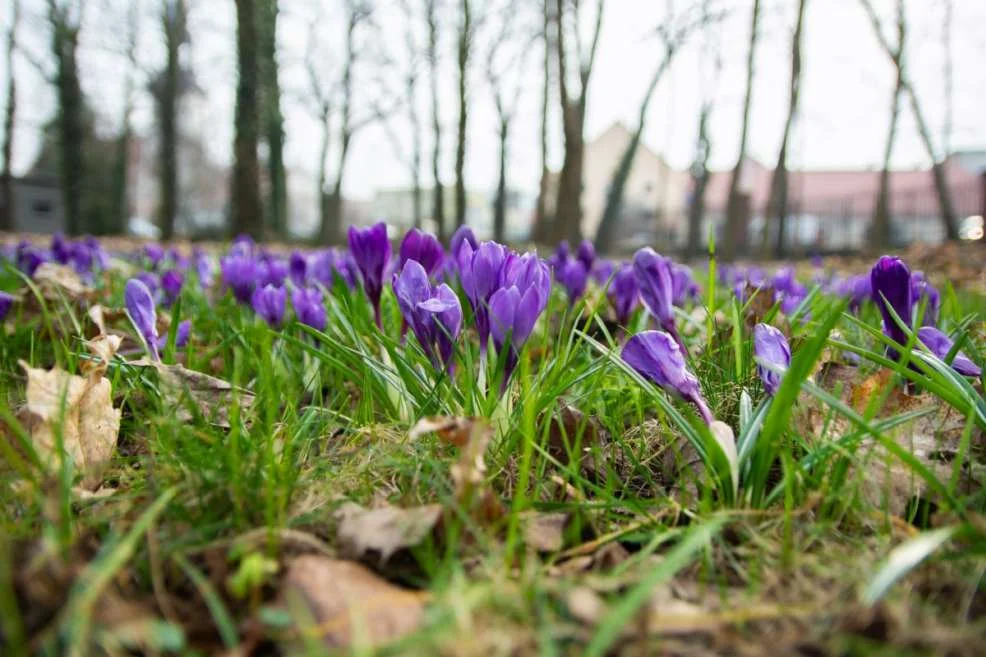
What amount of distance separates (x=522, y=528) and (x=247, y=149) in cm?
1217

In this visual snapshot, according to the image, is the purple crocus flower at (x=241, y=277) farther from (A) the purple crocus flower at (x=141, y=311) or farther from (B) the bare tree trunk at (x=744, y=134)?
(B) the bare tree trunk at (x=744, y=134)

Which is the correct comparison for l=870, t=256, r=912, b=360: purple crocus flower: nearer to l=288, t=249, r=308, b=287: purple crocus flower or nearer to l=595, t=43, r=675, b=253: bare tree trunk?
l=288, t=249, r=308, b=287: purple crocus flower

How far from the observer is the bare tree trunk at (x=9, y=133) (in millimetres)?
20781

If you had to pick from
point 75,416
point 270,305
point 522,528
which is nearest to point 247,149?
point 270,305

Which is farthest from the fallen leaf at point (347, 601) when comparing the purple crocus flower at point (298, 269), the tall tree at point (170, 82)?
the tall tree at point (170, 82)

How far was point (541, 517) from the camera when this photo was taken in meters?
1.19

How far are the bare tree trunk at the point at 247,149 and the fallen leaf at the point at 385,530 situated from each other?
11.1 metres

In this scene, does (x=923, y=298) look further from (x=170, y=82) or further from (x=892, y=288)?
(x=170, y=82)

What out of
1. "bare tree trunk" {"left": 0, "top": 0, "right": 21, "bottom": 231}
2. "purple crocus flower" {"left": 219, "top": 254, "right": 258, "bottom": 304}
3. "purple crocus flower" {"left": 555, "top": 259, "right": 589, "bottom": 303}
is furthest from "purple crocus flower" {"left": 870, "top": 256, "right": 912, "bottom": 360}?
"bare tree trunk" {"left": 0, "top": 0, "right": 21, "bottom": 231}

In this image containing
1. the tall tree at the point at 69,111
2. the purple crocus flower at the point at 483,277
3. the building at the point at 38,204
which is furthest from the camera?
the building at the point at 38,204

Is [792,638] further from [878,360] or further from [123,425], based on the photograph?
[123,425]

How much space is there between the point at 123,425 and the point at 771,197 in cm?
1370

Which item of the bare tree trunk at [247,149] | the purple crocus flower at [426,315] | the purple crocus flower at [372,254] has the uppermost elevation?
the bare tree trunk at [247,149]

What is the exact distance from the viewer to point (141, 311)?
1.77m
